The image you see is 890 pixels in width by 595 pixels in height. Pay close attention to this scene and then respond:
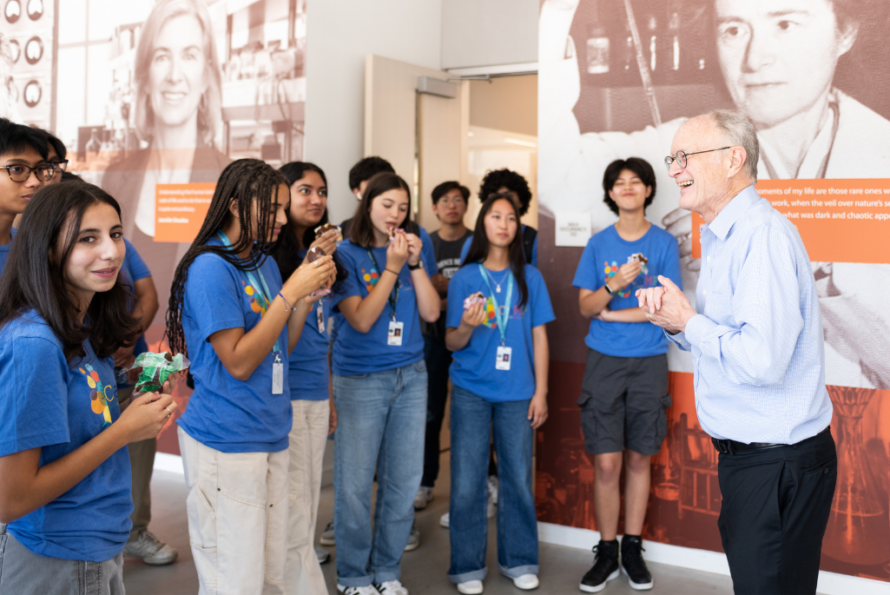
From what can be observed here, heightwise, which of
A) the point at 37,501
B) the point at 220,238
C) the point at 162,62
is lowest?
the point at 37,501

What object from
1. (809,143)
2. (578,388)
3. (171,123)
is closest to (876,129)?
(809,143)

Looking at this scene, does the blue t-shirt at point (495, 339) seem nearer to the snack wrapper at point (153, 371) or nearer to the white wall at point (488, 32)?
the snack wrapper at point (153, 371)

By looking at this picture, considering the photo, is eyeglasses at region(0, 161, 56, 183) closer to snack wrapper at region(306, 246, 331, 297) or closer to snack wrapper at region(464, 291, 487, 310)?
snack wrapper at region(306, 246, 331, 297)

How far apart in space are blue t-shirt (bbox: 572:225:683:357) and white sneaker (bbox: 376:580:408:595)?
144cm

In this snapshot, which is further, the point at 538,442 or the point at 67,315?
the point at 538,442

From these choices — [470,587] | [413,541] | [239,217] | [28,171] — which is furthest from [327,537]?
[28,171]

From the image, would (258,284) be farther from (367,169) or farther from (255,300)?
(367,169)

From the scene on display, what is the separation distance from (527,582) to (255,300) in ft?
6.38

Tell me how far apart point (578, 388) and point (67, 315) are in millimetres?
2787

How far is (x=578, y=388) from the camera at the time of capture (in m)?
3.86

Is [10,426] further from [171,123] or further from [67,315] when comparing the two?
[171,123]

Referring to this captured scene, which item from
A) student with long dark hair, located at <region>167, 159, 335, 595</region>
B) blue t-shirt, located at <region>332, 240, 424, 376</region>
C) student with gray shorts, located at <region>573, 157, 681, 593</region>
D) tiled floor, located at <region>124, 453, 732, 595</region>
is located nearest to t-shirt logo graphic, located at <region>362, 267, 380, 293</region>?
blue t-shirt, located at <region>332, 240, 424, 376</region>

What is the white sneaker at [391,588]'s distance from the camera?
314 centimetres

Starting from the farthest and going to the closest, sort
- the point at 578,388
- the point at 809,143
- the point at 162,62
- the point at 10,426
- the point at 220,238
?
the point at 162,62, the point at 578,388, the point at 809,143, the point at 220,238, the point at 10,426
